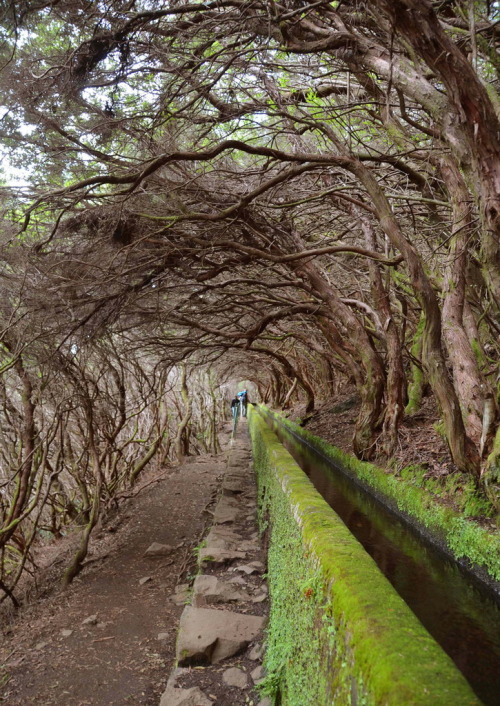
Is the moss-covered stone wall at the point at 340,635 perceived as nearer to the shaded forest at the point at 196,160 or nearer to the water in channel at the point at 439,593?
the water in channel at the point at 439,593

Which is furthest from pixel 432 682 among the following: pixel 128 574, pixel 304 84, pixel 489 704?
pixel 304 84

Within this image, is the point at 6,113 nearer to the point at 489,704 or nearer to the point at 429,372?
the point at 429,372

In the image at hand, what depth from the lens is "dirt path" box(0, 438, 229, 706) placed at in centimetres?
444

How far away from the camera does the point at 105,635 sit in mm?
5434

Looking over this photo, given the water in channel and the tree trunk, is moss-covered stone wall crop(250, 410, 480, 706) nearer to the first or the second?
the water in channel

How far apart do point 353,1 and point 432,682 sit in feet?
20.9

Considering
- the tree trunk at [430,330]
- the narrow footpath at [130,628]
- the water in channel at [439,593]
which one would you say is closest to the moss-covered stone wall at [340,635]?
the narrow footpath at [130,628]

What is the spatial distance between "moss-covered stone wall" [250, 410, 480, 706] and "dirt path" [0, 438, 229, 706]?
1469 millimetres

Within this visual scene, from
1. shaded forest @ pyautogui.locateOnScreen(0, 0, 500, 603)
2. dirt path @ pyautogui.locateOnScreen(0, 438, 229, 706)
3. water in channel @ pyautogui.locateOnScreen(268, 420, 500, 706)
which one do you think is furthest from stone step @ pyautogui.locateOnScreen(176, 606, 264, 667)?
shaded forest @ pyautogui.locateOnScreen(0, 0, 500, 603)

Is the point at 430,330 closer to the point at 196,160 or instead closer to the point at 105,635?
the point at 196,160

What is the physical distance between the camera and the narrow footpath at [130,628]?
166 inches

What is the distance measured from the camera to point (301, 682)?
2.89m

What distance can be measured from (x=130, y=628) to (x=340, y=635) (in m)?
4.08

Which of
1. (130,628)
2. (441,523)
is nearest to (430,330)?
(441,523)
